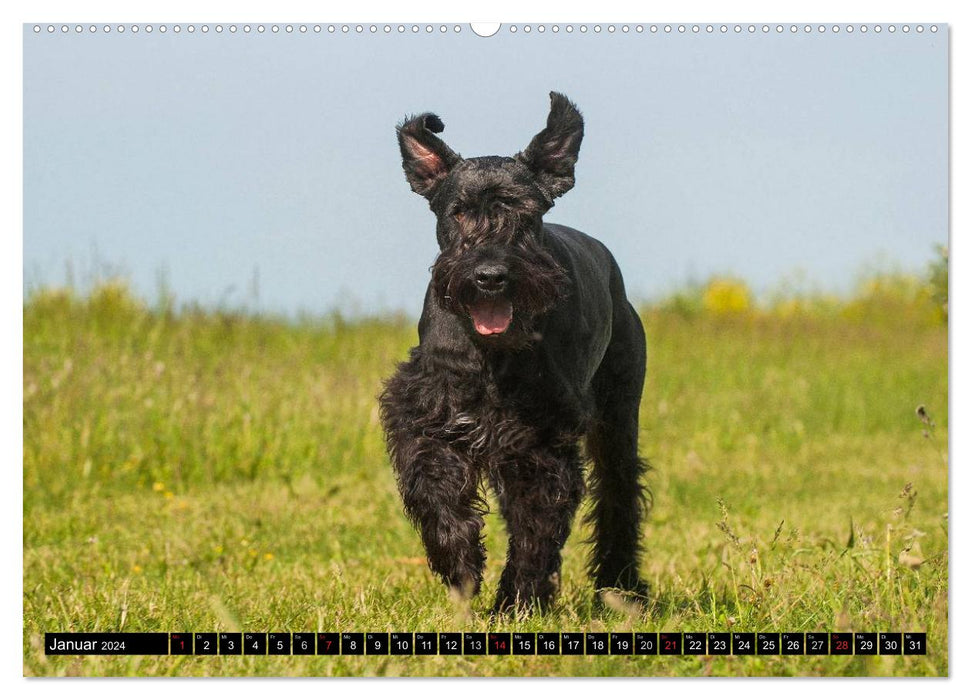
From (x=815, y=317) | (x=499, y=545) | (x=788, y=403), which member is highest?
(x=815, y=317)

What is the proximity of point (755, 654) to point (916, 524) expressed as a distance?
11.6 feet

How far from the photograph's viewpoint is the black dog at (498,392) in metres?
4.62

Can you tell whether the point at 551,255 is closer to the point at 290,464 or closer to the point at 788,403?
the point at 290,464

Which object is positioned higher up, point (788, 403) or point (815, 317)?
point (815, 317)

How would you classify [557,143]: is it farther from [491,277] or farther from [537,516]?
[537,516]

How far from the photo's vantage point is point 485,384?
4.81 m

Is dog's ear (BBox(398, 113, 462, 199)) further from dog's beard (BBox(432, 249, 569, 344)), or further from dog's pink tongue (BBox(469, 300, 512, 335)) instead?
dog's pink tongue (BBox(469, 300, 512, 335))

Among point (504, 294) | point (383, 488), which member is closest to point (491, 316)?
point (504, 294)

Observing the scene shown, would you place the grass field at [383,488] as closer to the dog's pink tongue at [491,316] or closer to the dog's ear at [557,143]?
the dog's pink tongue at [491,316]

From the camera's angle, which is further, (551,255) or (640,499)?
(640,499)

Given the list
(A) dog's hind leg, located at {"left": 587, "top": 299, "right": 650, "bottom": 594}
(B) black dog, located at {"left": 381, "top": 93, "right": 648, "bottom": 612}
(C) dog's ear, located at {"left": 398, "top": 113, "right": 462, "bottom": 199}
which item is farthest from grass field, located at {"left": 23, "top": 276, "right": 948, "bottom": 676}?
(C) dog's ear, located at {"left": 398, "top": 113, "right": 462, "bottom": 199}

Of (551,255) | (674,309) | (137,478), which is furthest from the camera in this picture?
(674,309)

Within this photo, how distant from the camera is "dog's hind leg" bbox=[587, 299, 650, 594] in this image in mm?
5832

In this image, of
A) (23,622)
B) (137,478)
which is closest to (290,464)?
(137,478)
